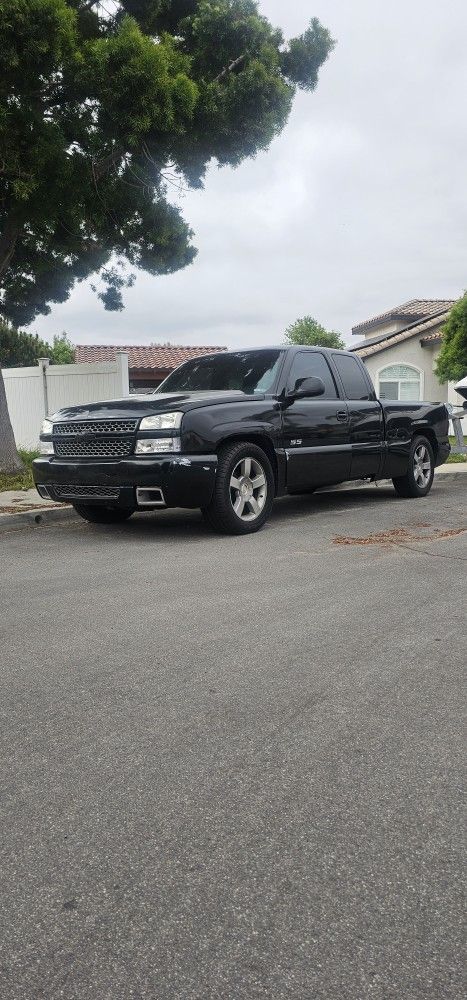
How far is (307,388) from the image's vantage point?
362 inches

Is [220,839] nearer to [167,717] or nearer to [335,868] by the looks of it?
[335,868]

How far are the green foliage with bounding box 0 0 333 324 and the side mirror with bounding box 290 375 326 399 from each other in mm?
4779

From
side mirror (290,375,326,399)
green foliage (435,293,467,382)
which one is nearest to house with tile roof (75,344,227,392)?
green foliage (435,293,467,382)

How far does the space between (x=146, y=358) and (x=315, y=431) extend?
31.4 metres

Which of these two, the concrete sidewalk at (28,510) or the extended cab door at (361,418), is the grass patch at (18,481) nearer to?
the concrete sidewalk at (28,510)

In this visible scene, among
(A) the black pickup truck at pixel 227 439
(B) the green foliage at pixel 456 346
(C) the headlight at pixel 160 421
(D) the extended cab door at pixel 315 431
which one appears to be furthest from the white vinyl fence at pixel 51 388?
(B) the green foliage at pixel 456 346

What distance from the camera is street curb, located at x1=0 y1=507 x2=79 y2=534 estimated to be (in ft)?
32.1

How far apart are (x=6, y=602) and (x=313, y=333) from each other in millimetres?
56844

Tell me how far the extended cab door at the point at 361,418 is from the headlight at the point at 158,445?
2.68 meters

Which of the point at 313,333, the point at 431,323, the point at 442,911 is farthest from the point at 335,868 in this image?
the point at 313,333

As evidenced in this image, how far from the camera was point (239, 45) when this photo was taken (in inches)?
523

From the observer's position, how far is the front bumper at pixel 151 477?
26.0 ft

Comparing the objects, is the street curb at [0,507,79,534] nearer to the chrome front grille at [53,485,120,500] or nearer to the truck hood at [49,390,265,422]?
the chrome front grille at [53,485,120,500]

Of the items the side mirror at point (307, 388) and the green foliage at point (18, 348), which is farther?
the green foliage at point (18, 348)
